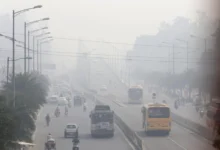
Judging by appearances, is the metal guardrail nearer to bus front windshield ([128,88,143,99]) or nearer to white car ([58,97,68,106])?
white car ([58,97,68,106])

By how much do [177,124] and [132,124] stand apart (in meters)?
2.78

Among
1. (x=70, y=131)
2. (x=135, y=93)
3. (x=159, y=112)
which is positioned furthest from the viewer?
(x=135, y=93)

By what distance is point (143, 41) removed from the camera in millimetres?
164125

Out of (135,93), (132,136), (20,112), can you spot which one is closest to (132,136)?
(132,136)

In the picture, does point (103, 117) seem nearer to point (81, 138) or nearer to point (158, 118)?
point (81, 138)

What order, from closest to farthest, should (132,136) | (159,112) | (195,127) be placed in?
(132,136), (159,112), (195,127)

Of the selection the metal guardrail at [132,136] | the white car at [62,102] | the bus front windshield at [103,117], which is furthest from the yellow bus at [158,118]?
the white car at [62,102]

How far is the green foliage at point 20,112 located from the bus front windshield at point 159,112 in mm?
6457

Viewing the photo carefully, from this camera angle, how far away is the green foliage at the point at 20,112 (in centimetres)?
2233

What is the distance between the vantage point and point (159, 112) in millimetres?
38344

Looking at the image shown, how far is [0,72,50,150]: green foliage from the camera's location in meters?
22.3

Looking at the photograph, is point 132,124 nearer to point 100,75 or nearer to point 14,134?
point 14,134

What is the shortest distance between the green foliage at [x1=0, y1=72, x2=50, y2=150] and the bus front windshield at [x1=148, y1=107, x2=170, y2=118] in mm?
6457

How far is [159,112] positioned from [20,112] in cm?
1187
